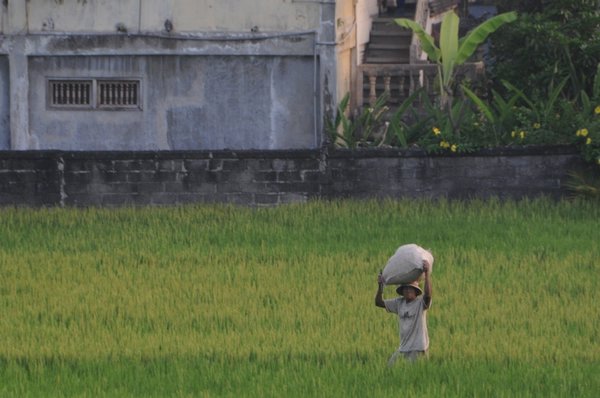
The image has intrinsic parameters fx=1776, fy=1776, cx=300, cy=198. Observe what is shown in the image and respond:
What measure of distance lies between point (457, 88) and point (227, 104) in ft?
11.8

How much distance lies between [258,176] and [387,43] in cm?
885

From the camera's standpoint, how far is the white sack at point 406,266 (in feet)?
40.6

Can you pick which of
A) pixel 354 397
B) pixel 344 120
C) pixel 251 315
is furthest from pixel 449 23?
pixel 354 397

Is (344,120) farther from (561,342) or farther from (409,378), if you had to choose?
(409,378)

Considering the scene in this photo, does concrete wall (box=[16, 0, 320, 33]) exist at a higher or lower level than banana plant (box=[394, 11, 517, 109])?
higher

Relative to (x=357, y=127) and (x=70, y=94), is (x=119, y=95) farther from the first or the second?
(x=357, y=127)

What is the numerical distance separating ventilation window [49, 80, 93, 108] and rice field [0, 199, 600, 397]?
15.1 ft

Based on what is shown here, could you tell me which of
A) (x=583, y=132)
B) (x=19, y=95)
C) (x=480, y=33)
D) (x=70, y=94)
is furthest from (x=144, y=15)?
(x=583, y=132)

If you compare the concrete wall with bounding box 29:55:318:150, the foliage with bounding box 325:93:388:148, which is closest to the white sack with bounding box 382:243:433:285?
the foliage with bounding box 325:93:388:148

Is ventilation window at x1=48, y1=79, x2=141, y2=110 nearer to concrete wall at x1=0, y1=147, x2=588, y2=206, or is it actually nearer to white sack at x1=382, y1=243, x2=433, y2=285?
concrete wall at x1=0, y1=147, x2=588, y2=206

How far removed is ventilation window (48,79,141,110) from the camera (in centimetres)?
2608

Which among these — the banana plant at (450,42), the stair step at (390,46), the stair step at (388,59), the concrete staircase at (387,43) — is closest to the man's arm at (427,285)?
the banana plant at (450,42)

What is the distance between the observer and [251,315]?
51.1 feet

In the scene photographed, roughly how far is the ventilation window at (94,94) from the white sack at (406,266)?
13993 mm
